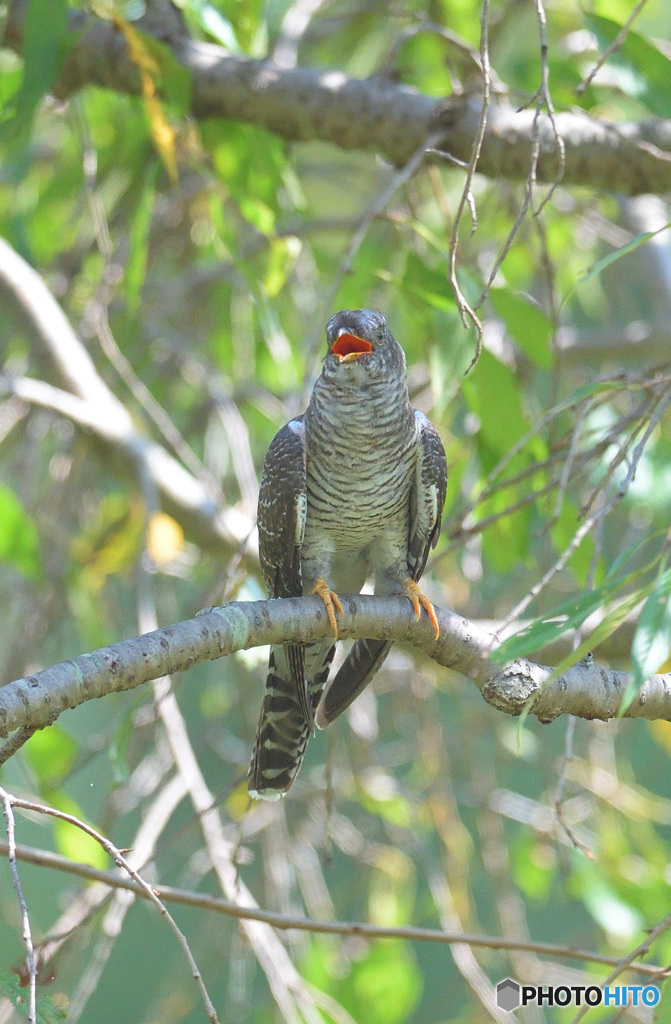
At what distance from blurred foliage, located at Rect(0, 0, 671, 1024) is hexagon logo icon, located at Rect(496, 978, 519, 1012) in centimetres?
11

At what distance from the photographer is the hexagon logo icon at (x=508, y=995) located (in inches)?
147

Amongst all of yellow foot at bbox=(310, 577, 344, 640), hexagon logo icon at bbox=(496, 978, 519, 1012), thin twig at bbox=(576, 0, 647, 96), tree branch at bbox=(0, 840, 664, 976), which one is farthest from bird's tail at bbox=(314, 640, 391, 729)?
hexagon logo icon at bbox=(496, 978, 519, 1012)

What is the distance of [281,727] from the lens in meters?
2.78

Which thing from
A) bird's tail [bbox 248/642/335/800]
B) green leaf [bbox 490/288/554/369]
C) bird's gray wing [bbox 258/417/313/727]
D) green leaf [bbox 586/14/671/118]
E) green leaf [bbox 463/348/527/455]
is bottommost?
bird's tail [bbox 248/642/335/800]

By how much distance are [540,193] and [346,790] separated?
259cm

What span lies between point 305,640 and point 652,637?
796 mm

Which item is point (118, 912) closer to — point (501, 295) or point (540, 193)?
point (501, 295)

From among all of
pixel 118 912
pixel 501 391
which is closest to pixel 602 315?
pixel 501 391

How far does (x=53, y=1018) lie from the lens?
151cm

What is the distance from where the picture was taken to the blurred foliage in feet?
9.54

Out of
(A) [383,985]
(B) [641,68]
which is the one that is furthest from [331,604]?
(A) [383,985]

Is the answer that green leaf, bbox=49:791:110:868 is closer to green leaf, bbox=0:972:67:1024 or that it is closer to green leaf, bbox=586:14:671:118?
green leaf, bbox=0:972:67:1024

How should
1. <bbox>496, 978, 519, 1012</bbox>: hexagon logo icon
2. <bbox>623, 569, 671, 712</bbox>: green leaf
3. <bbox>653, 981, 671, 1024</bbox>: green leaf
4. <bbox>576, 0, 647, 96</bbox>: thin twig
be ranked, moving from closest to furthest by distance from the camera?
1. <bbox>623, 569, 671, 712</bbox>: green leaf
2. <bbox>653, 981, 671, 1024</bbox>: green leaf
3. <bbox>576, 0, 647, 96</bbox>: thin twig
4. <bbox>496, 978, 519, 1012</bbox>: hexagon logo icon

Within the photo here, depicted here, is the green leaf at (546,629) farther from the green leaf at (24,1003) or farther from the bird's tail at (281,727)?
the bird's tail at (281,727)
